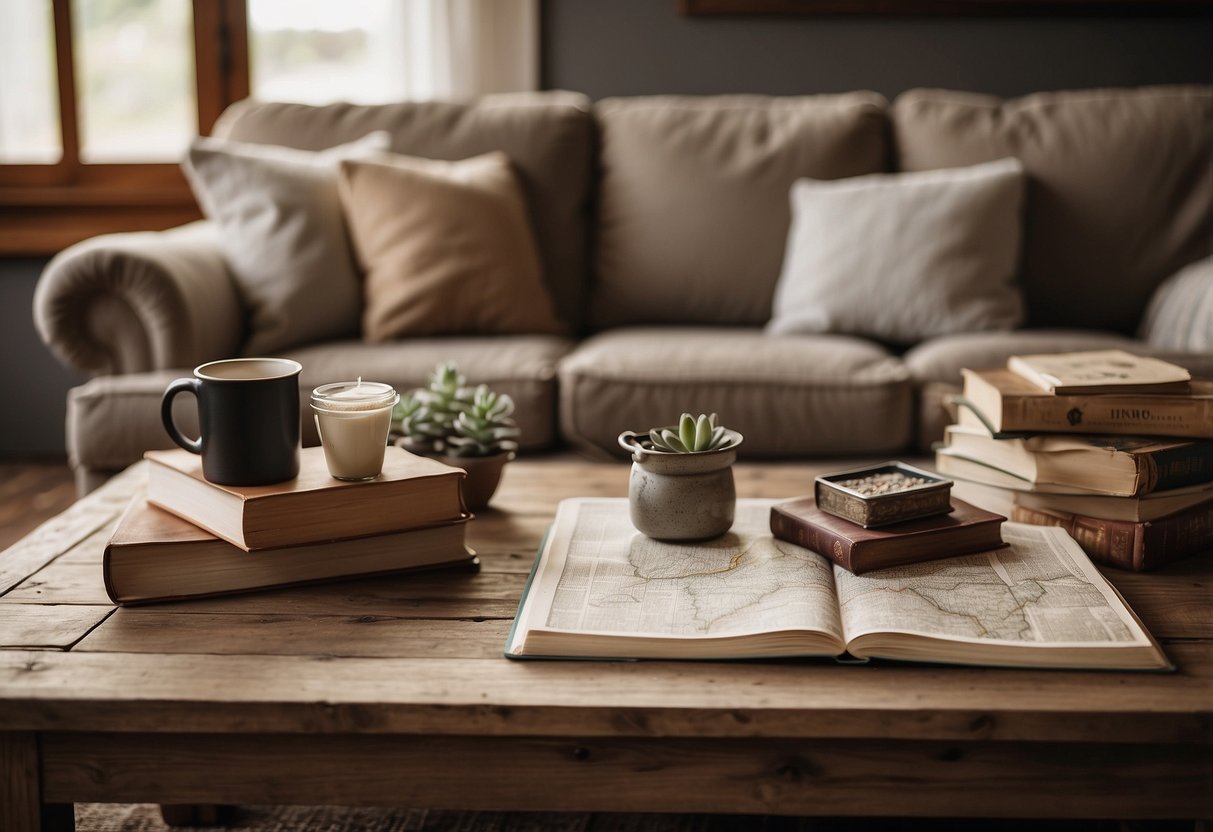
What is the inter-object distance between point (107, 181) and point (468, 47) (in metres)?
1.15

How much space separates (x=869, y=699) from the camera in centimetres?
76

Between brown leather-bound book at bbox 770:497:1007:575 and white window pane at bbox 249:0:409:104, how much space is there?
2.51 metres

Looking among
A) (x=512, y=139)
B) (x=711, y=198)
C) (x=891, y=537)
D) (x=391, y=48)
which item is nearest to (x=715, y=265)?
(x=711, y=198)

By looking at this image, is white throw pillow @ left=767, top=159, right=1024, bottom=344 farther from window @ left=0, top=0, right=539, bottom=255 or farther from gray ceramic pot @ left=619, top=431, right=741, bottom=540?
gray ceramic pot @ left=619, top=431, right=741, bottom=540

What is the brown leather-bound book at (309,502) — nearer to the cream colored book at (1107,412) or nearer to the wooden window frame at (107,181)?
the cream colored book at (1107,412)

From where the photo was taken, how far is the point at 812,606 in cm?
87

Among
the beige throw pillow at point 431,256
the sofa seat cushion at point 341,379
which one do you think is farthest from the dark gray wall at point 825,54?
the sofa seat cushion at point 341,379

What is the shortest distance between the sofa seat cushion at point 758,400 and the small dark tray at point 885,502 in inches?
36.5

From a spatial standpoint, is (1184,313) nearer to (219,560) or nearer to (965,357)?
(965,357)

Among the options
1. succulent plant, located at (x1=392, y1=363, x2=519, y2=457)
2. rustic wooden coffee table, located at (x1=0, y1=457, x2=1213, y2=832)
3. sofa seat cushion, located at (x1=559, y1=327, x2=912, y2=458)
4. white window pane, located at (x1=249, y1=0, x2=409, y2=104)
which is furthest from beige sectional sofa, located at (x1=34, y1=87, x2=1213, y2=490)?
rustic wooden coffee table, located at (x1=0, y1=457, x2=1213, y2=832)

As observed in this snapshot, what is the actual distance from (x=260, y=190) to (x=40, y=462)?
152 centimetres

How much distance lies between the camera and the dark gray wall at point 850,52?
3027mm

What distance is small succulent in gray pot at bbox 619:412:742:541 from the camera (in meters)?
1.04

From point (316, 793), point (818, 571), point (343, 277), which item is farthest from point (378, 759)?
point (343, 277)
